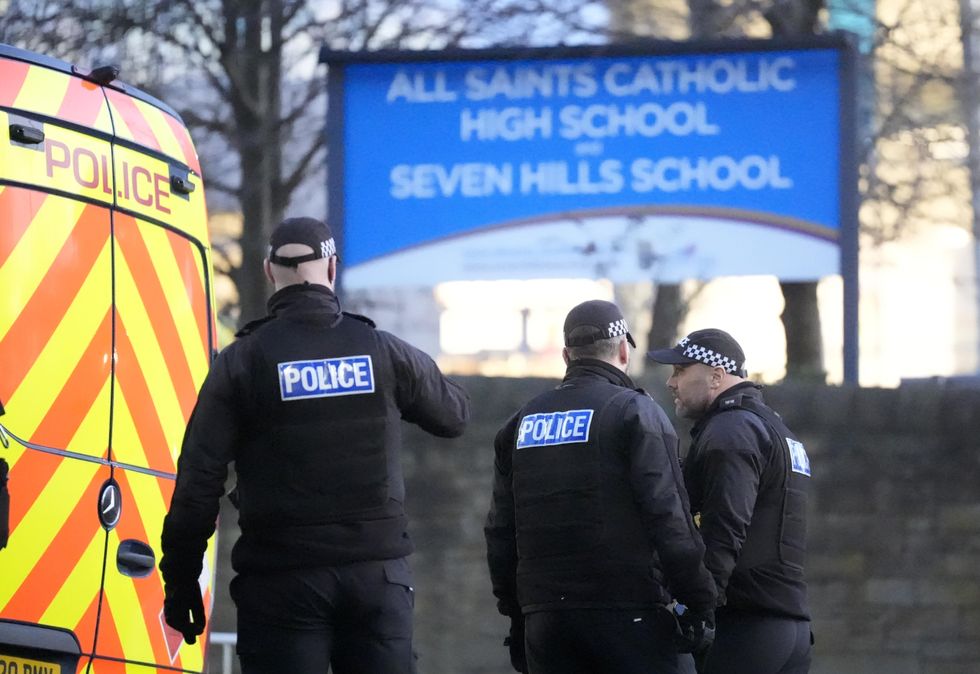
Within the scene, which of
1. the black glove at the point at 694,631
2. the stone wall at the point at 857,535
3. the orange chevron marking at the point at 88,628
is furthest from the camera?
the stone wall at the point at 857,535

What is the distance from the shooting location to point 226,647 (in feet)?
28.6

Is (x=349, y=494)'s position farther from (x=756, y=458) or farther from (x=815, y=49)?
(x=815, y=49)

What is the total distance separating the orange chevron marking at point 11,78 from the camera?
522cm

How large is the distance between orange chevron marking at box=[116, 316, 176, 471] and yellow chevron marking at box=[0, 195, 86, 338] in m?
0.34

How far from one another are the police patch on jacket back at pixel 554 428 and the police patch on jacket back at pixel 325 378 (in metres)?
0.69

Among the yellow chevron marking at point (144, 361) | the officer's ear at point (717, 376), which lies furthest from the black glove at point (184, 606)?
the officer's ear at point (717, 376)

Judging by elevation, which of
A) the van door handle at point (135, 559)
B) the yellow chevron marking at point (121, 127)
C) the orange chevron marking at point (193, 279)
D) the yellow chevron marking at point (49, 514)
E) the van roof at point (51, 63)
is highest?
the van roof at point (51, 63)

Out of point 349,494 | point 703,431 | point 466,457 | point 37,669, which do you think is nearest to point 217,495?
point 349,494

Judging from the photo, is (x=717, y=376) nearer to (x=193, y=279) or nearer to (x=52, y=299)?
(x=193, y=279)

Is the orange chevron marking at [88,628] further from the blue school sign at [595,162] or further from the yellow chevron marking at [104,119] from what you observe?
the blue school sign at [595,162]

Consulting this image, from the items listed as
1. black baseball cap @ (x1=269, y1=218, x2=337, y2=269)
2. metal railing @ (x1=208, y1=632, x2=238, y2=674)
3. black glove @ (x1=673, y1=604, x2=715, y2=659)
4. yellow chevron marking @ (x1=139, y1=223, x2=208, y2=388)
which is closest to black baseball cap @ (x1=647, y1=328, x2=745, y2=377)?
black glove @ (x1=673, y1=604, x2=715, y2=659)

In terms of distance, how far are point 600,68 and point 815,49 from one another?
48.3 inches

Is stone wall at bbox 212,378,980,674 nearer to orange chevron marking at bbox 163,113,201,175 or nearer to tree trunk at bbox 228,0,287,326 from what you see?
orange chevron marking at bbox 163,113,201,175

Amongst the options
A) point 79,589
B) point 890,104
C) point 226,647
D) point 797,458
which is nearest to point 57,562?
point 79,589
